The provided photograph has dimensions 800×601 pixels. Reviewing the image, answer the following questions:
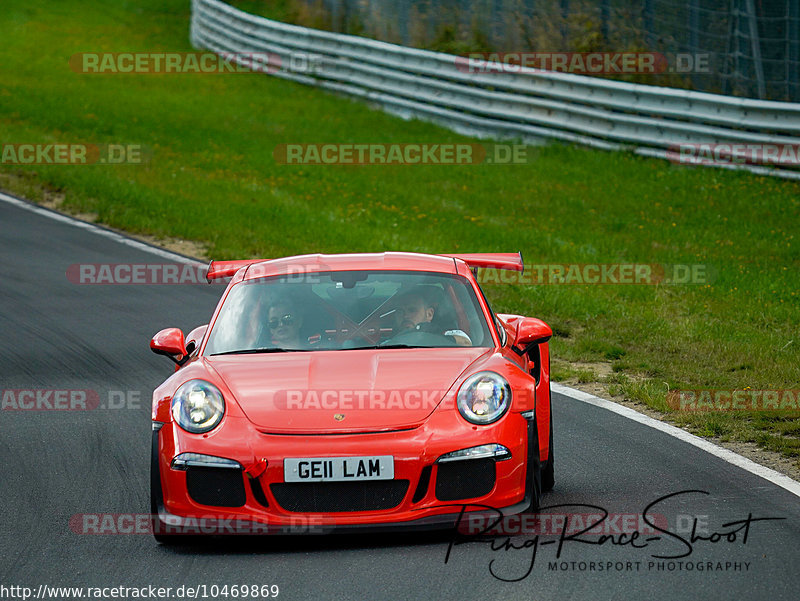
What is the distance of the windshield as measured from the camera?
6445 mm

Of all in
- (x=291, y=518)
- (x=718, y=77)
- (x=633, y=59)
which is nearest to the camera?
(x=291, y=518)

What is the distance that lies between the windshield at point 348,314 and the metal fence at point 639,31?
12127 millimetres

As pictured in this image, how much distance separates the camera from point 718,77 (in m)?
18.1

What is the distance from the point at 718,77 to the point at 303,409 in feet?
46.1

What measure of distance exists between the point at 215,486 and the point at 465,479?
112 centimetres

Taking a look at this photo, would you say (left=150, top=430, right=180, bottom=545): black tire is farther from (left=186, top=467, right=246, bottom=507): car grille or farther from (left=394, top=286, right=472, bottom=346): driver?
(left=394, top=286, right=472, bottom=346): driver

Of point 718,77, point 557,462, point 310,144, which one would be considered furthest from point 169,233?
point 557,462

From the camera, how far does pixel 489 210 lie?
17047mm

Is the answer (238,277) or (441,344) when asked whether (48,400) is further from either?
(441,344)

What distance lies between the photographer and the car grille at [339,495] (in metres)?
5.39

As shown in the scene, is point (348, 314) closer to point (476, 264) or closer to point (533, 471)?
point (476, 264)

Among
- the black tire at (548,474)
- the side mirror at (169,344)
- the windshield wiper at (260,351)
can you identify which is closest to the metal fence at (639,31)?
the black tire at (548,474)

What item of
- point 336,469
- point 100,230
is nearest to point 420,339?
point 336,469

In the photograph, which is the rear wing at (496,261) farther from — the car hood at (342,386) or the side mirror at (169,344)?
the side mirror at (169,344)
